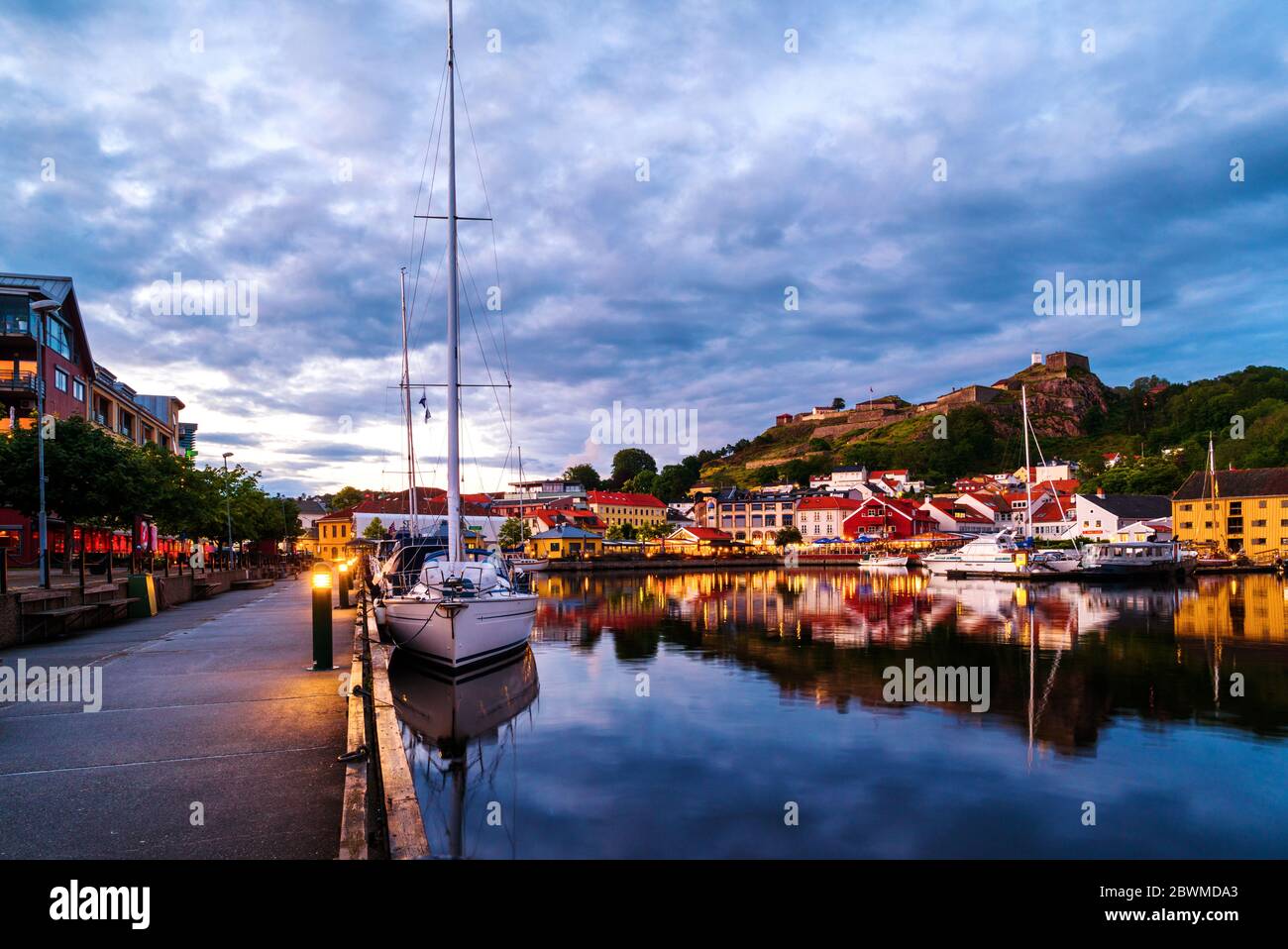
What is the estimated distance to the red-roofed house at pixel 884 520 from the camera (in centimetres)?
11294

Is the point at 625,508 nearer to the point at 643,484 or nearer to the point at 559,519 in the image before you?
the point at 559,519

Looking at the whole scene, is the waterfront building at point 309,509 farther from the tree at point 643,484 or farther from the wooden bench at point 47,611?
the wooden bench at point 47,611

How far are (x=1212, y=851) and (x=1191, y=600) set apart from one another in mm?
43251

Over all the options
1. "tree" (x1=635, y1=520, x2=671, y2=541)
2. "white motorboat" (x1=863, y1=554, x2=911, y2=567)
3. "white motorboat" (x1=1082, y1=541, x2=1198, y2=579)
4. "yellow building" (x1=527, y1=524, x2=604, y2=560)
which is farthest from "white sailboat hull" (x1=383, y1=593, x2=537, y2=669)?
"tree" (x1=635, y1=520, x2=671, y2=541)

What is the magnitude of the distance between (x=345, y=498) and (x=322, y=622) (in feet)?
553

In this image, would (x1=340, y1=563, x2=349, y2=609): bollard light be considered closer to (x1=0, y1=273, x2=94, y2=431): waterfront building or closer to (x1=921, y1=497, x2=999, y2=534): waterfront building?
(x1=0, y1=273, x2=94, y2=431): waterfront building

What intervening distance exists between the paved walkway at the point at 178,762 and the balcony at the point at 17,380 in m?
30.7

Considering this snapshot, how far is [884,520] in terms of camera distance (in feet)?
374

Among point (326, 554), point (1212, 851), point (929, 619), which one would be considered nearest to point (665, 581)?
point (929, 619)

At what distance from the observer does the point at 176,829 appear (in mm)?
6836

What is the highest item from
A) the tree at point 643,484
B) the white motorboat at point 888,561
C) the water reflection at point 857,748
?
the tree at point 643,484

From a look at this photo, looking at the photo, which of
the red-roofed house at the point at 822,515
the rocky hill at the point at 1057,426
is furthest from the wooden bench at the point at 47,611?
the rocky hill at the point at 1057,426

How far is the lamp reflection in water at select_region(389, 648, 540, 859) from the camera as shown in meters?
11.5
